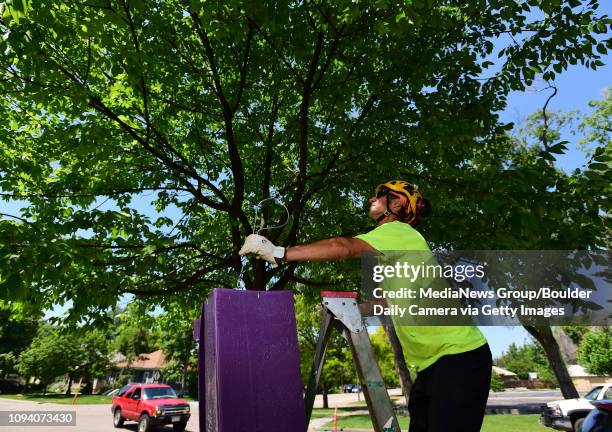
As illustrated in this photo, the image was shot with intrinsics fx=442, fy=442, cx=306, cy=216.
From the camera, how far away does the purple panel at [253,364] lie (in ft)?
8.11

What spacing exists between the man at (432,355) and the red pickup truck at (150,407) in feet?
56.1

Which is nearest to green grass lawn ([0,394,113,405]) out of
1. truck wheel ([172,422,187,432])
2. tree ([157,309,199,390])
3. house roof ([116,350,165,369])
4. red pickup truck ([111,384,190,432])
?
tree ([157,309,199,390])

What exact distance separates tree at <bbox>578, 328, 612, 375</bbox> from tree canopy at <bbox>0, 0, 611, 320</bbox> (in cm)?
4679

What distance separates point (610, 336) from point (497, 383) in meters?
23.6

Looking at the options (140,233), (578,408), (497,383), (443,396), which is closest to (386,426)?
(443,396)

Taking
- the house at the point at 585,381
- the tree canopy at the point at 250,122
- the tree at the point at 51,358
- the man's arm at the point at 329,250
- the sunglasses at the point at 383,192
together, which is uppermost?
the tree canopy at the point at 250,122

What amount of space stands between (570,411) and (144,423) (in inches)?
A: 632

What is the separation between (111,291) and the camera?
7.07 m

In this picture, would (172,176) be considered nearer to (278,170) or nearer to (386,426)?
(278,170)

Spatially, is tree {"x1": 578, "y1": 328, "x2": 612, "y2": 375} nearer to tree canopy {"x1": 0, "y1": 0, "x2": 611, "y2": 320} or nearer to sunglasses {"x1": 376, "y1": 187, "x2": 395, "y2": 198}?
tree canopy {"x1": 0, "y1": 0, "x2": 611, "y2": 320}

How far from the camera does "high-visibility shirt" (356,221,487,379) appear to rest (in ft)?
7.72

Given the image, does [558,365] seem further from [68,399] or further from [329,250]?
[68,399]

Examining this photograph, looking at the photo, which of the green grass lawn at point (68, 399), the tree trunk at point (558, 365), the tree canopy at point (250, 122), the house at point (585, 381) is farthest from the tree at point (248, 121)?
the house at point (585, 381)

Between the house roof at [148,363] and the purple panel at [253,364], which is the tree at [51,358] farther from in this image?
the purple panel at [253,364]
